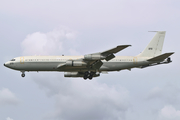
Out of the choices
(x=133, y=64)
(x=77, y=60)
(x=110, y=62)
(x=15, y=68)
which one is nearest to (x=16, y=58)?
(x=15, y=68)

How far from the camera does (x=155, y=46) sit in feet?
216

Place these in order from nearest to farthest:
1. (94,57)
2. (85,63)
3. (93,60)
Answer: (94,57)
(93,60)
(85,63)

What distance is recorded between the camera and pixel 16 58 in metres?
64.2

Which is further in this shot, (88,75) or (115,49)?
(88,75)

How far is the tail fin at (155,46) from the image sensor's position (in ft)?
213

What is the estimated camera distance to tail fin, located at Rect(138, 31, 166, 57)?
2559 inches

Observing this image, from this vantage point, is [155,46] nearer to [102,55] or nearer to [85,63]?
[102,55]

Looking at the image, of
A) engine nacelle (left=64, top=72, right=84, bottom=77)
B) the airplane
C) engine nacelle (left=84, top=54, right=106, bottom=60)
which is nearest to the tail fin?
the airplane

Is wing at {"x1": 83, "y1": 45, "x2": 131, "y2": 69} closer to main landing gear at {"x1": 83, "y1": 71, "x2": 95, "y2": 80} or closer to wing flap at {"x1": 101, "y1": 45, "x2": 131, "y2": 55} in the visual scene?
wing flap at {"x1": 101, "y1": 45, "x2": 131, "y2": 55}

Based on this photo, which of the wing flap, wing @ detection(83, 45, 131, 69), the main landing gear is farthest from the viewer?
the main landing gear

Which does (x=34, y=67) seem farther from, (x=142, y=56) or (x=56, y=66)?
(x=142, y=56)

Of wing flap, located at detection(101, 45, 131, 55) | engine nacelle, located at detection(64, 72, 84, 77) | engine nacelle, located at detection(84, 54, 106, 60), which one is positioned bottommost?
engine nacelle, located at detection(64, 72, 84, 77)

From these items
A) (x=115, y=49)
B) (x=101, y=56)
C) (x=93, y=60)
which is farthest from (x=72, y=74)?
(x=115, y=49)

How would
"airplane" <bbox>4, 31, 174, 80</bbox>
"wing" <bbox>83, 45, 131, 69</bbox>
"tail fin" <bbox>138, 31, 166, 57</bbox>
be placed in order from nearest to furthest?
1. "wing" <bbox>83, 45, 131, 69</bbox>
2. "airplane" <bbox>4, 31, 174, 80</bbox>
3. "tail fin" <bbox>138, 31, 166, 57</bbox>
